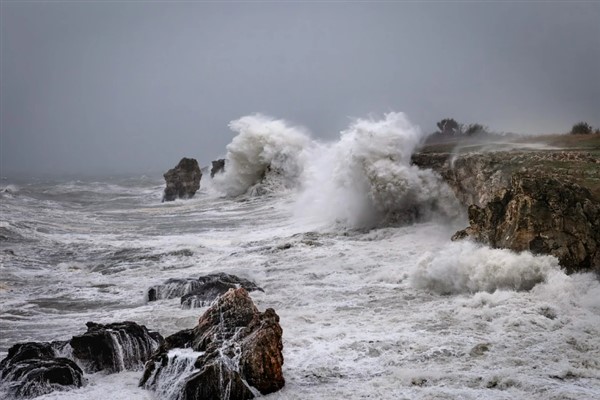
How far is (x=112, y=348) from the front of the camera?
24.4ft

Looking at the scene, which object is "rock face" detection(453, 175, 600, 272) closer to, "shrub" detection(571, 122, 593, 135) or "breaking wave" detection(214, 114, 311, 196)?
"shrub" detection(571, 122, 593, 135)

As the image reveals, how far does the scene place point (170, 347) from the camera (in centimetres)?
729

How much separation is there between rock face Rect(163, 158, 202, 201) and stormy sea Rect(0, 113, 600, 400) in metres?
11.3

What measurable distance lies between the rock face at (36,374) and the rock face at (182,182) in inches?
1102

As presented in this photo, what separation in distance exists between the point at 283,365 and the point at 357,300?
3.06m

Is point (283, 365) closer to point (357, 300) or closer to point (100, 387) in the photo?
point (100, 387)

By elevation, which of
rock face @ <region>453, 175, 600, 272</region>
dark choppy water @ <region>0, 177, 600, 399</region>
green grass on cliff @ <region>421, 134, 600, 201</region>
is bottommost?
dark choppy water @ <region>0, 177, 600, 399</region>

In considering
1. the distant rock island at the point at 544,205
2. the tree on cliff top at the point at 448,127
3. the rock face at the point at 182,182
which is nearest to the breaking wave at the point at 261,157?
the rock face at the point at 182,182

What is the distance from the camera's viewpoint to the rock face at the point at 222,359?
6.32m

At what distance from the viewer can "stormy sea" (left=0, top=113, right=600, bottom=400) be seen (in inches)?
262

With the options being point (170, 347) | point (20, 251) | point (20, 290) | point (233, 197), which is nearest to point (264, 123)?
point (233, 197)

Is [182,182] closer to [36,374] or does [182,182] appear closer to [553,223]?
[553,223]

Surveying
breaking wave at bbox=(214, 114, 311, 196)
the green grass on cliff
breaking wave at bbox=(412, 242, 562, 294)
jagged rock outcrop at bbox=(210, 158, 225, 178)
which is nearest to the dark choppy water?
breaking wave at bbox=(412, 242, 562, 294)

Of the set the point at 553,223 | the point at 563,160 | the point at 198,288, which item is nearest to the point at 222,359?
the point at 198,288
